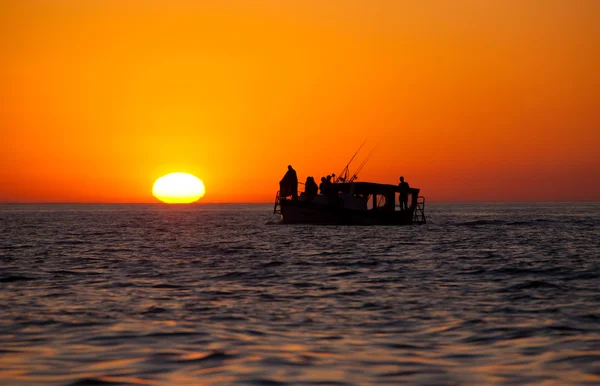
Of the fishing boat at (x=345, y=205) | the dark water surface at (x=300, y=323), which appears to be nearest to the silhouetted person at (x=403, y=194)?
the fishing boat at (x=345, y=205)

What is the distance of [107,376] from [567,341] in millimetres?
6289

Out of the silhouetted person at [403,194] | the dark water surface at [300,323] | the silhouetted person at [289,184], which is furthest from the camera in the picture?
the silhouetted person at [403,194]

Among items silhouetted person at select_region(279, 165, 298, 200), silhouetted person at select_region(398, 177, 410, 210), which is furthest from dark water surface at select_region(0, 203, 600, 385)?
silhouetted person at select_region(398, 177, 410, 210)

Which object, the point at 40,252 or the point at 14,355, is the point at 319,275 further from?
the point at 40,252

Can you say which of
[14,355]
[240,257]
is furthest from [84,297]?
[240,257]

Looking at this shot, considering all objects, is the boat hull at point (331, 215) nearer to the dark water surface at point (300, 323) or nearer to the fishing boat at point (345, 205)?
the fishing boat at point (345, 205)

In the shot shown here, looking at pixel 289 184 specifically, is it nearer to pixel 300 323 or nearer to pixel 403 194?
pixel 403 194

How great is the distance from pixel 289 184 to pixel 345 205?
409 cm

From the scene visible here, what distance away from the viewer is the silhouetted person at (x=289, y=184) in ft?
167

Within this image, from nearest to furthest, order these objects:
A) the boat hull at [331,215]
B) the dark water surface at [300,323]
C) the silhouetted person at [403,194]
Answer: the dark water surface at [300,323]
the boat hull at [331,215]
the silhouetted person at [403,194]

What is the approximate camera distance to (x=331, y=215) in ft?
168

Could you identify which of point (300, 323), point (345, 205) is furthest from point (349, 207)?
point (300, 323)

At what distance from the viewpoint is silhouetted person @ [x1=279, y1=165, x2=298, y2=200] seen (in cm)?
5088

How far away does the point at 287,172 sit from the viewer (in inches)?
2009
